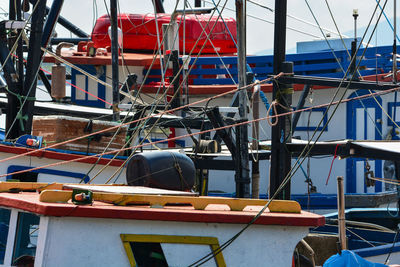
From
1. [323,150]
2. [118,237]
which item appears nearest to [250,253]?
[118,237]

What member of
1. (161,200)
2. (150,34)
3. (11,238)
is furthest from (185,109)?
(150,34)

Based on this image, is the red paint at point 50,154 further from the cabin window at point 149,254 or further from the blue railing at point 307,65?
the cabin window at point 149,254

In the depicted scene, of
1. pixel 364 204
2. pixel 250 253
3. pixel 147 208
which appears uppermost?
pixel 147 208

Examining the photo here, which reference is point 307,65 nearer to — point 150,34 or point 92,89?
point 150,34

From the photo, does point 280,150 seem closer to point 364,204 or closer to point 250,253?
point 250,253

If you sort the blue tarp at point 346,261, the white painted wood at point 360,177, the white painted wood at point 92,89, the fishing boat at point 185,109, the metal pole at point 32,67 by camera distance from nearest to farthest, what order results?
the blue tarp at point 346,261
the fishing boat at point 185,109
the metal pole at point 32,67
the white painted wood at point 360,177
the white painted wood at point 92,89

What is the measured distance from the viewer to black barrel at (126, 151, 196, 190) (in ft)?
25.6

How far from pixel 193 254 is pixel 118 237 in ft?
2.07

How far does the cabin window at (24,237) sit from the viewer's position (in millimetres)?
6352

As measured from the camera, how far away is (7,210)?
6.72 m

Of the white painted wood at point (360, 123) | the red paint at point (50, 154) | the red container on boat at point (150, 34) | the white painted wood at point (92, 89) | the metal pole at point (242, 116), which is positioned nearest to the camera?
the metal pole at point (242, 116)

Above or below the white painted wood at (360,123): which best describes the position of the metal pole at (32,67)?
above

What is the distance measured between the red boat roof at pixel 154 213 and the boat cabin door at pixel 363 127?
11.5 meters

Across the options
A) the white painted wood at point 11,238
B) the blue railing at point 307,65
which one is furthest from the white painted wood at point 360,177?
the white painted wood at point 11,238
